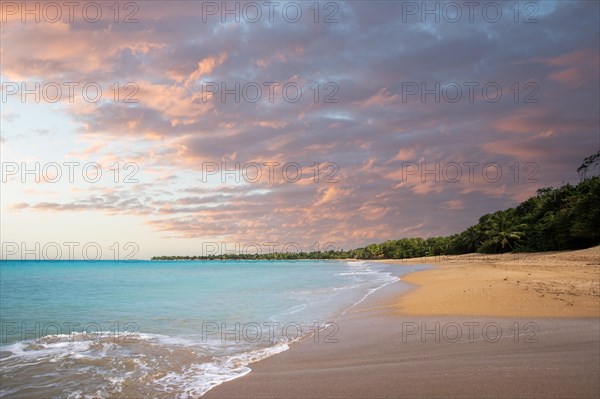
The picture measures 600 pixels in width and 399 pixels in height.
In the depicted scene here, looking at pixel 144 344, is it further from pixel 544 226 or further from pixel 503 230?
pixel 503 230

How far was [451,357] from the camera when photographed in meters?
7.34

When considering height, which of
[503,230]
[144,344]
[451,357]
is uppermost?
[503,230]

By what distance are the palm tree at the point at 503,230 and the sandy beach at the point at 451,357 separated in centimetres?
6336

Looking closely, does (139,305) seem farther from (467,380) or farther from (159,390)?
(467,380)

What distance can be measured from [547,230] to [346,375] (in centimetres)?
5507

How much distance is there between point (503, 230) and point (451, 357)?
247ft

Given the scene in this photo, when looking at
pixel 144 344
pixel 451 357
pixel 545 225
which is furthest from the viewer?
pixel 545 225

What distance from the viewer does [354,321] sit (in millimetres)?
12945

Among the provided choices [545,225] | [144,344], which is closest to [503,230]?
[545,225]

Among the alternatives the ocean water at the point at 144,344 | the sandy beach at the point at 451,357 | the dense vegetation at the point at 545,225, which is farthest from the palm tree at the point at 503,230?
the sandy beach at the point at 451,357

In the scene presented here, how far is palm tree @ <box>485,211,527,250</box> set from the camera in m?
70.0

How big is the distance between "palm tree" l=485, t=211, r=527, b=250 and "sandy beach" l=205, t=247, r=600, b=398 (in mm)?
63364

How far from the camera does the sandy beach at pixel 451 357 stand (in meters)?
5.70

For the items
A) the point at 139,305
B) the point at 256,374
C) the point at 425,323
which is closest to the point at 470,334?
the point at 425,323
